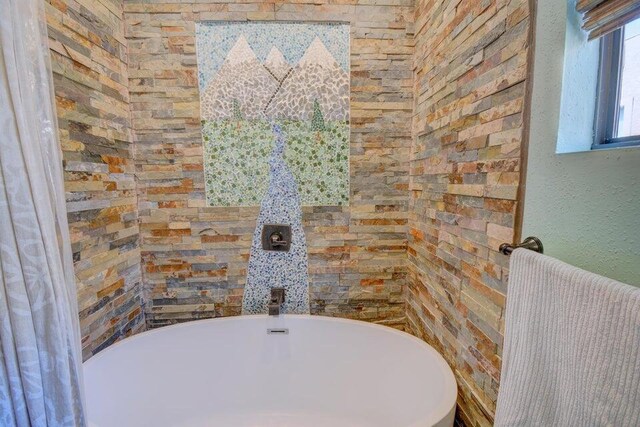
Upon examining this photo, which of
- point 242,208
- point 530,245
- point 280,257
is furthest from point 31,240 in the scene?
point 530,245

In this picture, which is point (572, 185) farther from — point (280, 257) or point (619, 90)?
point (280, 257)

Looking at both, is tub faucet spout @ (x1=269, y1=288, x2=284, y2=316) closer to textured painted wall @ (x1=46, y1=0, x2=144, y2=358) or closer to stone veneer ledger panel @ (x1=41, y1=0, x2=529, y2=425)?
stone veneer ledger panel @ (x1=41, y1=0, x2=529, y2=425)

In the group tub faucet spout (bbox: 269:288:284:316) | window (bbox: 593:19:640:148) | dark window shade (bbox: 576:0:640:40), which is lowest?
tub faucet spout (bbox: 269:288:284:316)

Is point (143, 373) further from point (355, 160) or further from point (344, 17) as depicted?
point (344, 17)

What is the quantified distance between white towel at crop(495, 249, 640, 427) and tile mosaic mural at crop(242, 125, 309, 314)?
111 centimetres

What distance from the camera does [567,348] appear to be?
0.53 meters

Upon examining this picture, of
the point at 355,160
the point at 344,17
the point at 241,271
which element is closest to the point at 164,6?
the point at 344,17

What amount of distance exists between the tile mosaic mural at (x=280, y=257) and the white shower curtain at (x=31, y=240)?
3.10ft

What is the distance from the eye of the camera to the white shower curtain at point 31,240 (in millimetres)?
604

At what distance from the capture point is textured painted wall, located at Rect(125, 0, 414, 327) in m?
1.47

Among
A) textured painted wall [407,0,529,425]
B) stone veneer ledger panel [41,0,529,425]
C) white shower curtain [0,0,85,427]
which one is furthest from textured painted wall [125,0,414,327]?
white shower curtain [0,0,85,427]

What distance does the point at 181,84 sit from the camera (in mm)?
1491

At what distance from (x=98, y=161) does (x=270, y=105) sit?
2.90ft

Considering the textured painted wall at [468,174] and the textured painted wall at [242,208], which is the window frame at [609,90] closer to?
the textured painted wall at [468,174]
